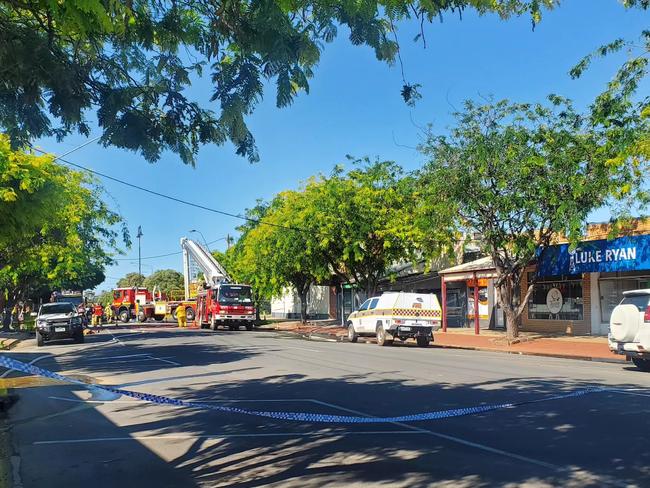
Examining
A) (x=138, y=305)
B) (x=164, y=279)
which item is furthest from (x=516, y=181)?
(x=164, y=279)

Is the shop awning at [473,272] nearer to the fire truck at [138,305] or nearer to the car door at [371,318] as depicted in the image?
the car door at [371,318]

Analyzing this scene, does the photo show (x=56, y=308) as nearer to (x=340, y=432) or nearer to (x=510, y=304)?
(x=510, y=304)

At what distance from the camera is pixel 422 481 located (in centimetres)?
578

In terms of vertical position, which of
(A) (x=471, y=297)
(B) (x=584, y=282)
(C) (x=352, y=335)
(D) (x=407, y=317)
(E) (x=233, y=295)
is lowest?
(C) (x=352, y=335)

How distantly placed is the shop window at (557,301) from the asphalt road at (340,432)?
12.0 meters

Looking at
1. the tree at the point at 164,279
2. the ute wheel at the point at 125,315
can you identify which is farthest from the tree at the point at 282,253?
the tree at the point at 164,279

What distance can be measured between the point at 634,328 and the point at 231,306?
26.5 metres

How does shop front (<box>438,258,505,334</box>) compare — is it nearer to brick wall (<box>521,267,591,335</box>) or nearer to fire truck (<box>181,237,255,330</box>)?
brick wall (<box>521,267,591,335</box>)

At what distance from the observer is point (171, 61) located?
5961mm

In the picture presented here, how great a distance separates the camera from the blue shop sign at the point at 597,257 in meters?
21.6

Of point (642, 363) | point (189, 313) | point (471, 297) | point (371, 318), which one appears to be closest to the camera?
point (642, 363)

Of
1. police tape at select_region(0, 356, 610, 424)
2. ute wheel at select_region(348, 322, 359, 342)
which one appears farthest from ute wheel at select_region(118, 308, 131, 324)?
police tape at select_region(0, 356, 610, 424)

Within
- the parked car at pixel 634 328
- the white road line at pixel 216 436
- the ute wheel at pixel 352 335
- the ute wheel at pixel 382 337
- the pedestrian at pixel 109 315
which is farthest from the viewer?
the pedestrian at pixel 109 315

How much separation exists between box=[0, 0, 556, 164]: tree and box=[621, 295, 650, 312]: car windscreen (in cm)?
1087
